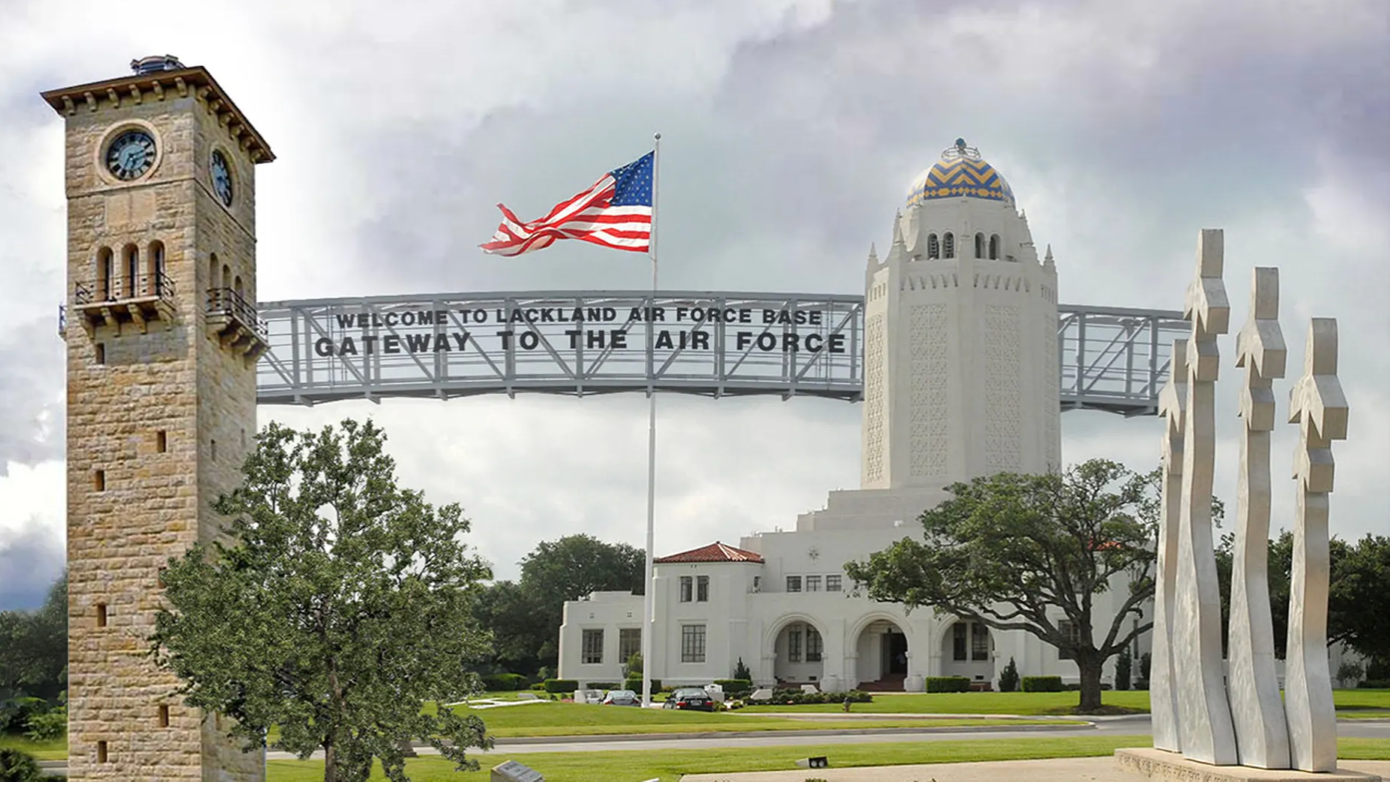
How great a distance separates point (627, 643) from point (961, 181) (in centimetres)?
3144

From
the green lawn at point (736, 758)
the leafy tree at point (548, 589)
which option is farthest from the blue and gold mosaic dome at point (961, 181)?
the green lawn at point (736, 758)

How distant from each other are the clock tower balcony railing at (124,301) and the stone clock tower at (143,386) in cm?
4

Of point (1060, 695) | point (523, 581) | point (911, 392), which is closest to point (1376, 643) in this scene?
point (1060, 695)

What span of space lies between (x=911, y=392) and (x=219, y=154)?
167 ft

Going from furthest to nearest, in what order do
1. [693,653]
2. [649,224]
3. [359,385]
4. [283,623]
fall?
[693,653] < [359,385] < [649,224] < [283,623]

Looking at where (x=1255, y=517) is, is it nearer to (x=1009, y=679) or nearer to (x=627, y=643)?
(x=1009, y=679)

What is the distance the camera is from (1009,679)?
82.6 metres

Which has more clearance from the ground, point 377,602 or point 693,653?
point 377,602

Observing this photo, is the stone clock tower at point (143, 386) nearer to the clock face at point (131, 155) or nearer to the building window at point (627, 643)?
the clock face at point (131, 155)

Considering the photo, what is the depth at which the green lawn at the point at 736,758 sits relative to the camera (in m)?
37.2

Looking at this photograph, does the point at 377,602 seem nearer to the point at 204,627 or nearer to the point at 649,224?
the point at 204,627

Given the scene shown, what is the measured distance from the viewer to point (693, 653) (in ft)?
302

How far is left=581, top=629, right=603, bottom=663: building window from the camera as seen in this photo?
97812 mm

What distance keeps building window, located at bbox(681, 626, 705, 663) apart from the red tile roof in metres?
3.75
